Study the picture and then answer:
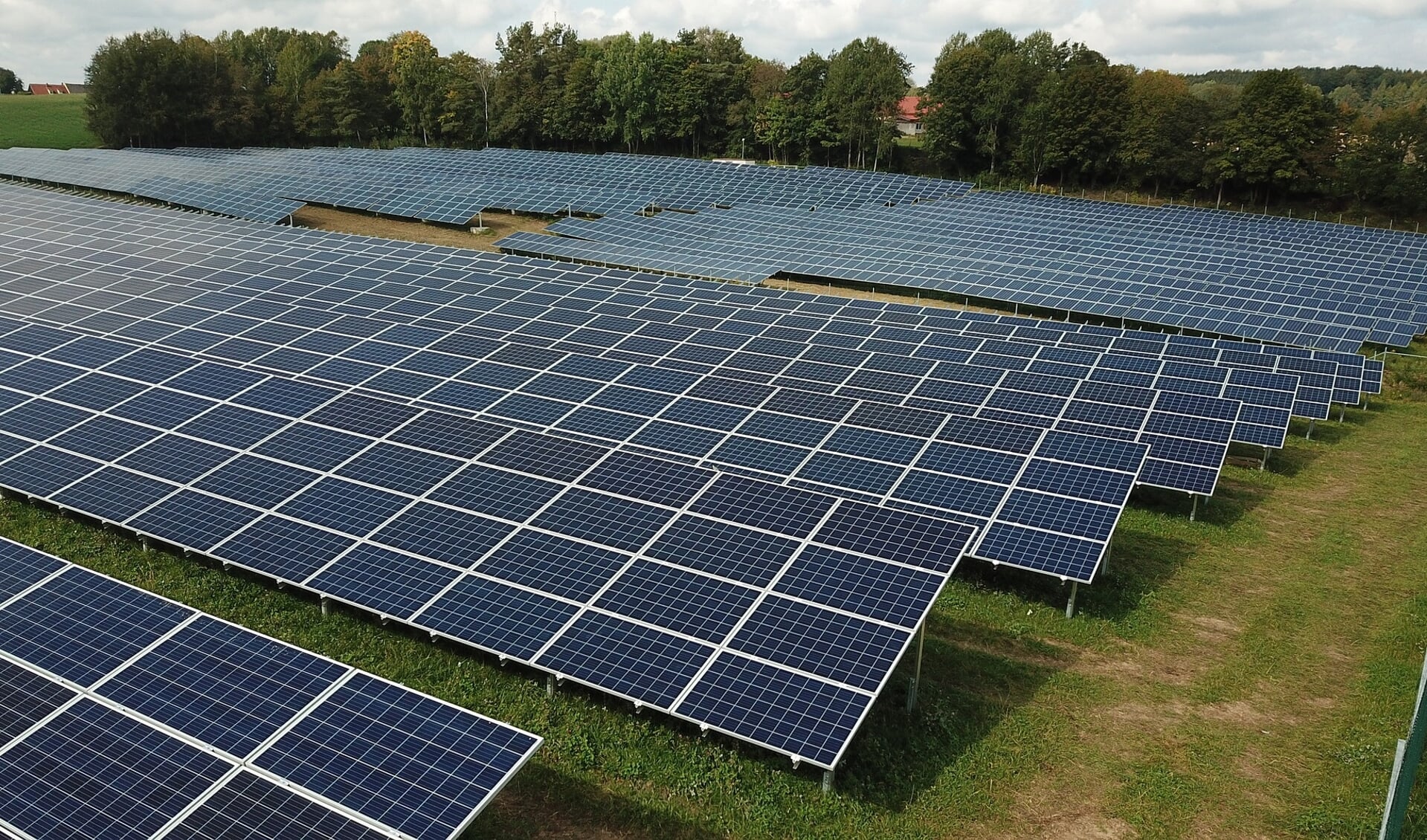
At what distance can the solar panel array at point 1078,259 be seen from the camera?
47469 millimetres

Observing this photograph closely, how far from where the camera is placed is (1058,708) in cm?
1794

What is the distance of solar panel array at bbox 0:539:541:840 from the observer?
37.9 feet

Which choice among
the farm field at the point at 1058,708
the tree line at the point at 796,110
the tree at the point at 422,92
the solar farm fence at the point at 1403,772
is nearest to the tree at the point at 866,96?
the tree line at the point at 796,110

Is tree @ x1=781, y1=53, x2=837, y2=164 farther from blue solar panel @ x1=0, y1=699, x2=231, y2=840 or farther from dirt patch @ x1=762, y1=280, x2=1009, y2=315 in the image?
blue solar panel @ x1=0, y1=699, x2=231, y2=840

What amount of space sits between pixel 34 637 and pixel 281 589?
5154 mm

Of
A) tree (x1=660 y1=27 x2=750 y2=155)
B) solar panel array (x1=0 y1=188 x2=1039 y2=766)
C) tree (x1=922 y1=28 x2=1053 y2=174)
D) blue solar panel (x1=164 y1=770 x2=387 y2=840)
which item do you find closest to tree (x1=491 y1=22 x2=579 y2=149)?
tree (x1=660 y1=27 x2=750 y2=155)

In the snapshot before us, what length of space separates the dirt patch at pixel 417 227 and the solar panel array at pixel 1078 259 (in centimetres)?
487

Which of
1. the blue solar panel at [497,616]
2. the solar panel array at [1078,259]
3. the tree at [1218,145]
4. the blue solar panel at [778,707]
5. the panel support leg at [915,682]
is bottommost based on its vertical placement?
the panel support leg at [915,682]

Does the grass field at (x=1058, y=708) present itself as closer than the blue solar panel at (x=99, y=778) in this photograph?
No

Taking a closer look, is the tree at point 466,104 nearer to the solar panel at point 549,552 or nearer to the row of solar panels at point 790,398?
the row of solar panels at point 790,398

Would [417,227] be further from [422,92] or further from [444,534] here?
[422,92]

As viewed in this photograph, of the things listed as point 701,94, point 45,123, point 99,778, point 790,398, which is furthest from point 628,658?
point 45,123

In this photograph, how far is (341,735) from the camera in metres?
13.1

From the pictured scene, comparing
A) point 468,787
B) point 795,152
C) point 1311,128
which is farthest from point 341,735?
point 795,152
